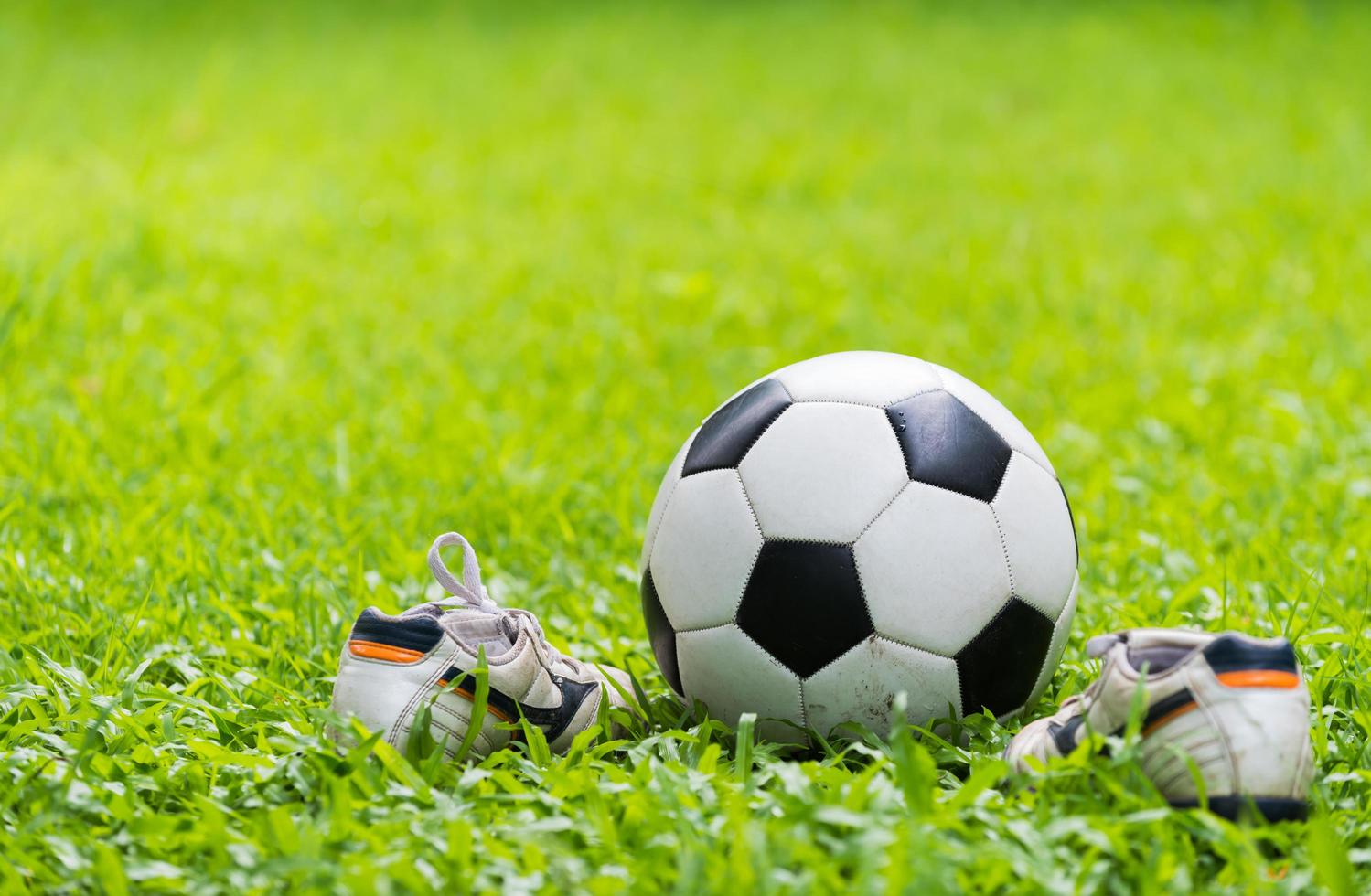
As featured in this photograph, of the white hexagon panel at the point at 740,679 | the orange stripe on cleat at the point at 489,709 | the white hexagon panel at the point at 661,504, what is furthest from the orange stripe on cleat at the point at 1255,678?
the orange stripe on cleat at the point at 489,709

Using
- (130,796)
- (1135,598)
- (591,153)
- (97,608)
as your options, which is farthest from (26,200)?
(1135,598)

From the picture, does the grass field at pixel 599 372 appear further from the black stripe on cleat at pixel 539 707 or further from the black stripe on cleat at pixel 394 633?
the black stripe on cleat at pixel 394 633

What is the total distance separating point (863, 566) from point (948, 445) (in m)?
0.29

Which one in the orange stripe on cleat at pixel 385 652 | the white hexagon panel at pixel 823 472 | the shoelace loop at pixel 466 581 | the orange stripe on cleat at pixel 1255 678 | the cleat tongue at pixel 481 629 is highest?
the white hexagon panel at pixel 823 472

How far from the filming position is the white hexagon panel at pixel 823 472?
2.23 meters

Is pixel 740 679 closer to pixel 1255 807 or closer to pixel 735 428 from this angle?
pixel 735 428

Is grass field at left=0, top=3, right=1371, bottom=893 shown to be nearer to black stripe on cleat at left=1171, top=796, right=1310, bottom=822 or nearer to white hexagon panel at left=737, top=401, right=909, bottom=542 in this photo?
black stripe on cleat at left=1171, top=796, right=1310, bottom=822

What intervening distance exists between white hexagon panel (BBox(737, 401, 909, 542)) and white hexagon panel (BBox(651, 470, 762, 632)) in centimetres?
4

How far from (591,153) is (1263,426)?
514cm

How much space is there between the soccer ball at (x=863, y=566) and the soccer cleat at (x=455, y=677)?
0.23 metres

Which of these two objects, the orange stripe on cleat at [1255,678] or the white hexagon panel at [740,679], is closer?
the orange stripe on cleat at [1255,678]

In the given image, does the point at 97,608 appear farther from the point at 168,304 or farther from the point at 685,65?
the point at 685,65

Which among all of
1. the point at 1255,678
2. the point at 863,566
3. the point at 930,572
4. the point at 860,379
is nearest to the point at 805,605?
the point at 863,566

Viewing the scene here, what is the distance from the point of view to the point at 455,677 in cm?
215
